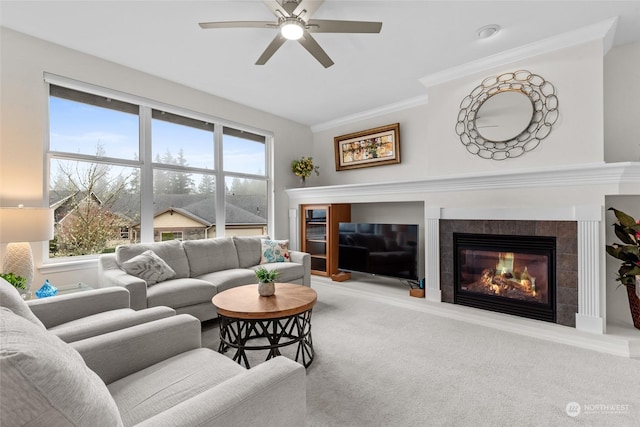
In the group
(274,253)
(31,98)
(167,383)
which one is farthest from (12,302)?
(274,253)

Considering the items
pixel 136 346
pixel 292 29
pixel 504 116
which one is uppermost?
pixel 292 29

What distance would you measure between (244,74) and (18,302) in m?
3.21

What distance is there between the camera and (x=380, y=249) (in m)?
4.25

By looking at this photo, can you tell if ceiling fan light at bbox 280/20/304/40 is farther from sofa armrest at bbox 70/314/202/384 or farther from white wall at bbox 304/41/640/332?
white wall at bbox 304/41/640/332

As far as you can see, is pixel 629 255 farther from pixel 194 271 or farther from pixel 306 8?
pixel 194 271

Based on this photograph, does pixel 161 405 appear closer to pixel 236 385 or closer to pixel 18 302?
pixel 236 385

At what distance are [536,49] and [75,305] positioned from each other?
453 centimetres

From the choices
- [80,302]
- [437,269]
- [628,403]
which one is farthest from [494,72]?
[80,302]

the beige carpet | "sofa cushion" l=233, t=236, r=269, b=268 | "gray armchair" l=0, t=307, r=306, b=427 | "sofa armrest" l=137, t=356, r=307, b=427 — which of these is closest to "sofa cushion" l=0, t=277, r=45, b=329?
"gray armchair" l=0, t=307, r=306, b=427

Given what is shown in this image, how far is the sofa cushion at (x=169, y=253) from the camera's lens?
3.12 m

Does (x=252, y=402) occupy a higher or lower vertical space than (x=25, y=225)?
lower

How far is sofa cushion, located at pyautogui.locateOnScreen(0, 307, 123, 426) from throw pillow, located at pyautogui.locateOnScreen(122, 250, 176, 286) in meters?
2.37

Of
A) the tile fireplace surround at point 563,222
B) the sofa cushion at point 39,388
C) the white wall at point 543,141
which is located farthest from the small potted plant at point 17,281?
the white wall at point 543,141

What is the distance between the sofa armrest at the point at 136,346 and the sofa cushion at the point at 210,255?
78.2 inches
